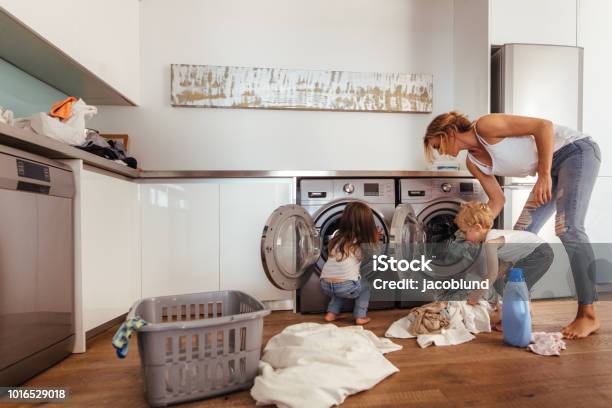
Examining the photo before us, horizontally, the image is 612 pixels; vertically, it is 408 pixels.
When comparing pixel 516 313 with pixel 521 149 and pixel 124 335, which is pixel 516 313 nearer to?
pixel 521 149

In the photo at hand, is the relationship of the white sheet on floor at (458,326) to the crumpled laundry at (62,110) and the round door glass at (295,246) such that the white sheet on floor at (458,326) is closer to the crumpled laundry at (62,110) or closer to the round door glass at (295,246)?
the round door glass at (295,246)

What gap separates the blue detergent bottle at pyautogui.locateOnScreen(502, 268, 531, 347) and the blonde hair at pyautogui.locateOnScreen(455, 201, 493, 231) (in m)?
0.49

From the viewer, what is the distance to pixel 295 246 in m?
2.20

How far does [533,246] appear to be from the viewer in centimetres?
208

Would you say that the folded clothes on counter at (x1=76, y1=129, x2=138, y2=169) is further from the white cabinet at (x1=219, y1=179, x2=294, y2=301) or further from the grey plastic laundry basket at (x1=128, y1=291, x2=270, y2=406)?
the grey plastic laundry basket at (x1=128, y1=291, x2=270, y2=406)

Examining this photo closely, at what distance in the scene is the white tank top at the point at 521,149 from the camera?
2.00 metres

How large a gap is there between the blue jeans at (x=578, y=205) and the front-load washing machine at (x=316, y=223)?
0.93m

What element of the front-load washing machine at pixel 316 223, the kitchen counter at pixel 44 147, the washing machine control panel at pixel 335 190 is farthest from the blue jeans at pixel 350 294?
the kitchen counter at pixel 44 147

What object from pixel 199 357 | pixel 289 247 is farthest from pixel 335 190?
pixel 199 357

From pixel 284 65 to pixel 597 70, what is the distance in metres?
2.40

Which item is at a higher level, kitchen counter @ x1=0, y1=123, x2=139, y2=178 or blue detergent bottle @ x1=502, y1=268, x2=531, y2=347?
kitchen counter @ x1=0, y1=123, x2=139, y2=178

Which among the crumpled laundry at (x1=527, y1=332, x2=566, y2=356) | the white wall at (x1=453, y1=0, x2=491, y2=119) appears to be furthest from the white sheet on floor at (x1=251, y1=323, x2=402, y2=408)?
the white wall at (x1=453, y1=0, x2=491, y2=119)

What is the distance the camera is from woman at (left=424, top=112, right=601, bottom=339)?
1.91 m

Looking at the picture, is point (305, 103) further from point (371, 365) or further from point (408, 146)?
point (371, 365)
